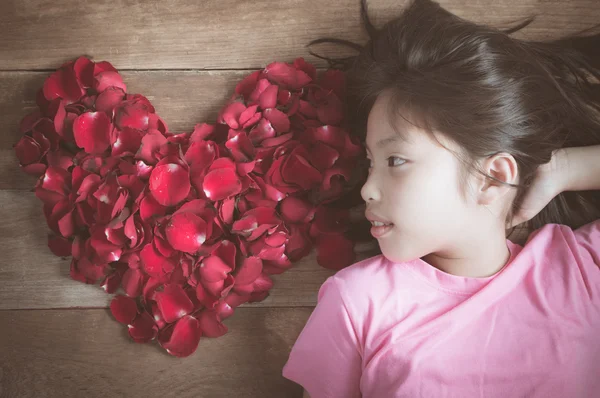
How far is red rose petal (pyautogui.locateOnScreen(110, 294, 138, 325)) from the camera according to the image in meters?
0.88

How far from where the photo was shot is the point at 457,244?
0.76 meters

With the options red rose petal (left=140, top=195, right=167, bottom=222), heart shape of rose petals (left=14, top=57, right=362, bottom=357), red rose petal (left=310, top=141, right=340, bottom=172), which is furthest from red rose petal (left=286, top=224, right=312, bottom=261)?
red rose petal (left=140, top=195, right=167, bottom=222)

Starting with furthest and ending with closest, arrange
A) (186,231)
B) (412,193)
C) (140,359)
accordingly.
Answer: (140,359) → (186,231) → (412,193)

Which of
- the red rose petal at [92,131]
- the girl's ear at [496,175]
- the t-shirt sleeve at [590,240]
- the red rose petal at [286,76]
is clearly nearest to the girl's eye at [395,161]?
the girl's ear at [496,175]

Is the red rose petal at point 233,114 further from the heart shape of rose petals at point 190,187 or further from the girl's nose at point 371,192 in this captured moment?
the girl's nose at point 371,192

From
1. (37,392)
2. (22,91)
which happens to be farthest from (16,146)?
(37,392)

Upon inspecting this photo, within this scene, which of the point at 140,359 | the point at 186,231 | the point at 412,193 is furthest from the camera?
the point at 140,359

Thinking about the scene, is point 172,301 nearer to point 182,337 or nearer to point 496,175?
point 182,337

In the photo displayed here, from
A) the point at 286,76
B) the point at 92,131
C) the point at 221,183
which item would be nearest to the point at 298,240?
the point at 221,183

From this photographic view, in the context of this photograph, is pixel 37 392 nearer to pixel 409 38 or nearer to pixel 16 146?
pixel 16 146

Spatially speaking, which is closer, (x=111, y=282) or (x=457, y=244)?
(x=457, y=244)

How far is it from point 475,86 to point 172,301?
0.56 m

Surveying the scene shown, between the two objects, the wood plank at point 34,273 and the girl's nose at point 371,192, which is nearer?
the girl's nose at point 371,192

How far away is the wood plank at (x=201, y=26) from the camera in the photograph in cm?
87
